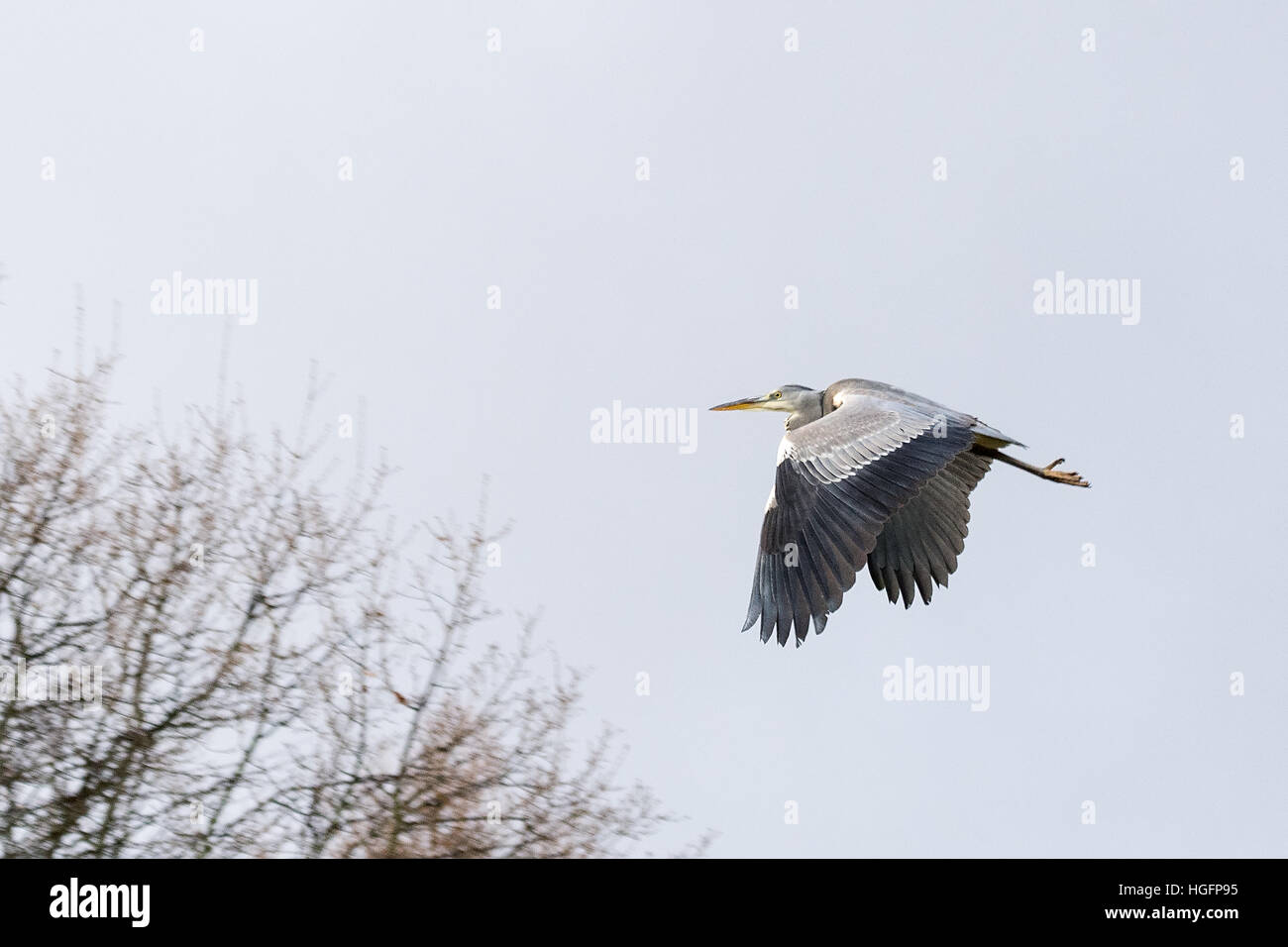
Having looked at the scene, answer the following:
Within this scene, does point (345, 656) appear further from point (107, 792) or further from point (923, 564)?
point (923, 564)

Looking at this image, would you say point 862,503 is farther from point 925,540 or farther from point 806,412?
point 806,412

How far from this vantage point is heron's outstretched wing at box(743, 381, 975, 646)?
10367 millimetres

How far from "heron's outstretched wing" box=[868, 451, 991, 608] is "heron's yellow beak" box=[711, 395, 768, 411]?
196 centimetres

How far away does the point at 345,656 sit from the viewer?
38.3 ft

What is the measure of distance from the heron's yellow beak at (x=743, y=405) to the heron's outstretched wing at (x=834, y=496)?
2.05 metres

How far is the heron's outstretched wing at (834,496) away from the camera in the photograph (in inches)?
408

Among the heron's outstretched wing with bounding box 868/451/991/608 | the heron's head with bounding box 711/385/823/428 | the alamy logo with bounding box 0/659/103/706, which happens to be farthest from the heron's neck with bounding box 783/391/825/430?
the alamy logo with bounding box 0/659/103/706

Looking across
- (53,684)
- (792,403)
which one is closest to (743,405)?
(792,403)

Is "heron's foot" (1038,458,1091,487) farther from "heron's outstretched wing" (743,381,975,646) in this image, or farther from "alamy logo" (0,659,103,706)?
"alamy logo" (0,659,103,706)
